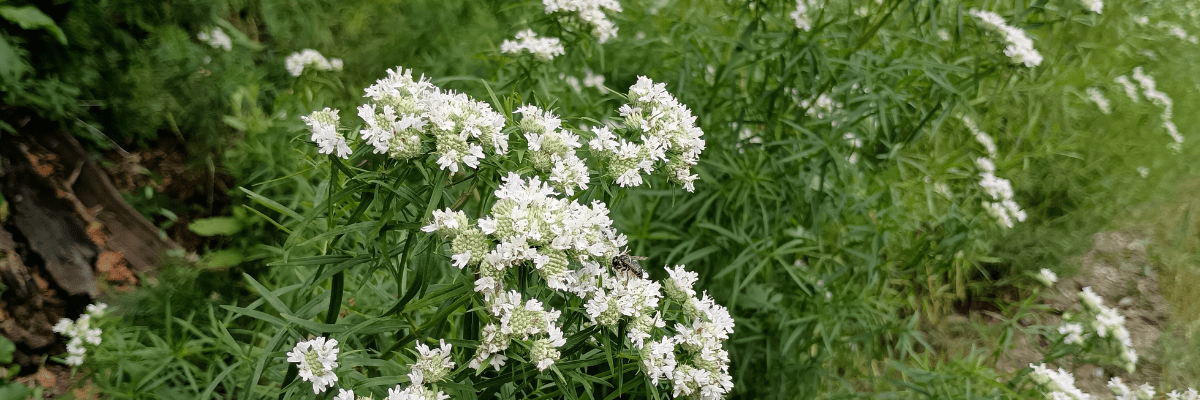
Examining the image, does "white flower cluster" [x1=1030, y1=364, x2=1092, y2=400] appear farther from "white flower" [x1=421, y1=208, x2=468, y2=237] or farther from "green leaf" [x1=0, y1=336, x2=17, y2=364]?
"green leaf" [x1=0, y1=336, x2=17, y2=364]

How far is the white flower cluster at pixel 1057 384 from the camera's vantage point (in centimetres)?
256

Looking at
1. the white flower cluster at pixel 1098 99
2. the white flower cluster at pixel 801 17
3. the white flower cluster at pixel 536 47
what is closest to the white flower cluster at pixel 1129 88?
the white flower cluster at pixel 1098 99

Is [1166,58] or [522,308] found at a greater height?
[522,308]

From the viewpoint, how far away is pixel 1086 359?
301cm

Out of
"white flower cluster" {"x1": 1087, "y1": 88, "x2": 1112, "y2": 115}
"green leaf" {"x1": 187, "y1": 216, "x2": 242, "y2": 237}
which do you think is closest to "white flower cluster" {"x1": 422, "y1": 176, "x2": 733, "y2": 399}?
"green leaf" {"x1": 187, "y1": 216, "x2": 242, "y2": 237}

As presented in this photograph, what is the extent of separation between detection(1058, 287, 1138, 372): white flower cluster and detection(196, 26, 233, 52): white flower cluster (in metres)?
4.15

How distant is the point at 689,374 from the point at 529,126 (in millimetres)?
664

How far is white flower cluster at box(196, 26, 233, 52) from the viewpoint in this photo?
3.68m

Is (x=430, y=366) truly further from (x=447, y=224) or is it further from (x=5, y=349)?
(x=5, y=349)

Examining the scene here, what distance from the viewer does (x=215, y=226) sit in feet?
10.9

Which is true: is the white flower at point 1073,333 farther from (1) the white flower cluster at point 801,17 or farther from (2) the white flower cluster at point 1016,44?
(1) the white flower cluster at point 801,17

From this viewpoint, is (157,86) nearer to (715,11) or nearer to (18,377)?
(18,377)

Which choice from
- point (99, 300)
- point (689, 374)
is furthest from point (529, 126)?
point (99, 300)

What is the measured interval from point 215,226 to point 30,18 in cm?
109
